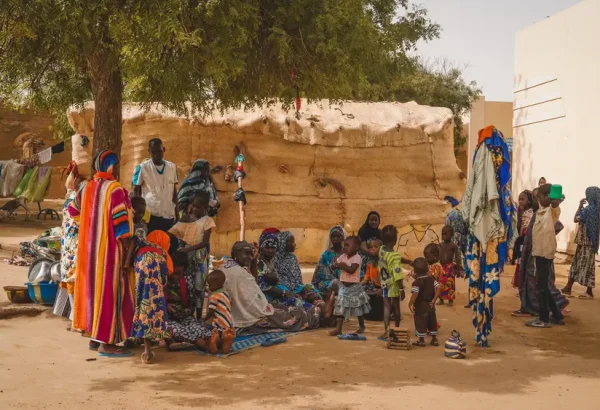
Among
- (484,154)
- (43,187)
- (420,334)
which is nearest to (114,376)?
(420,334)

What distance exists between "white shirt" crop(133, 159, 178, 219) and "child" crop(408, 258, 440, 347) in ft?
9.39

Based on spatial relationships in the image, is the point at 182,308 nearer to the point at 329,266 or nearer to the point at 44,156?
the point at 329,266

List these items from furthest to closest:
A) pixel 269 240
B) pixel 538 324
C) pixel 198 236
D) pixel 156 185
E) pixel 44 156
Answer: pixel 44 156
pixel 538 324
pixel 269 240
pixel 156 185
pixel 198 236

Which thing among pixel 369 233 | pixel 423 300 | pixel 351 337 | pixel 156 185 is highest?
pixel 156 185

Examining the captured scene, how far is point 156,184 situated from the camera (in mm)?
7973

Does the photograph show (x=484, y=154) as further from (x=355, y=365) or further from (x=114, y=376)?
(x=114, y=376)

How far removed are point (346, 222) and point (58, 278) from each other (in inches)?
252

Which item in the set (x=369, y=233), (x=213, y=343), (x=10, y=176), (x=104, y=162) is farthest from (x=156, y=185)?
(x=10, y=176)

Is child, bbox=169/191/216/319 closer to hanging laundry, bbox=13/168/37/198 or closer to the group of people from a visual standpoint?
the group of people

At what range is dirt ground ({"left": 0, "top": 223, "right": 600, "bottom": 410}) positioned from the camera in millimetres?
5352

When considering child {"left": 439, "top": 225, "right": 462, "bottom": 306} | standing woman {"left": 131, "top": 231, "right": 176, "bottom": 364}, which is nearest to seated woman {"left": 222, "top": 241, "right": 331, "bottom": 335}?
standing woman {"left": 131, "top": 231, "right": 176, "bottom": 364}

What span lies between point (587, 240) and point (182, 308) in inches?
258

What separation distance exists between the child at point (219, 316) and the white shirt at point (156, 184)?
1410 mm

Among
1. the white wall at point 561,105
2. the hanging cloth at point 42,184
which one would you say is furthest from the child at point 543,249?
the hanging cloth at point 42,184
